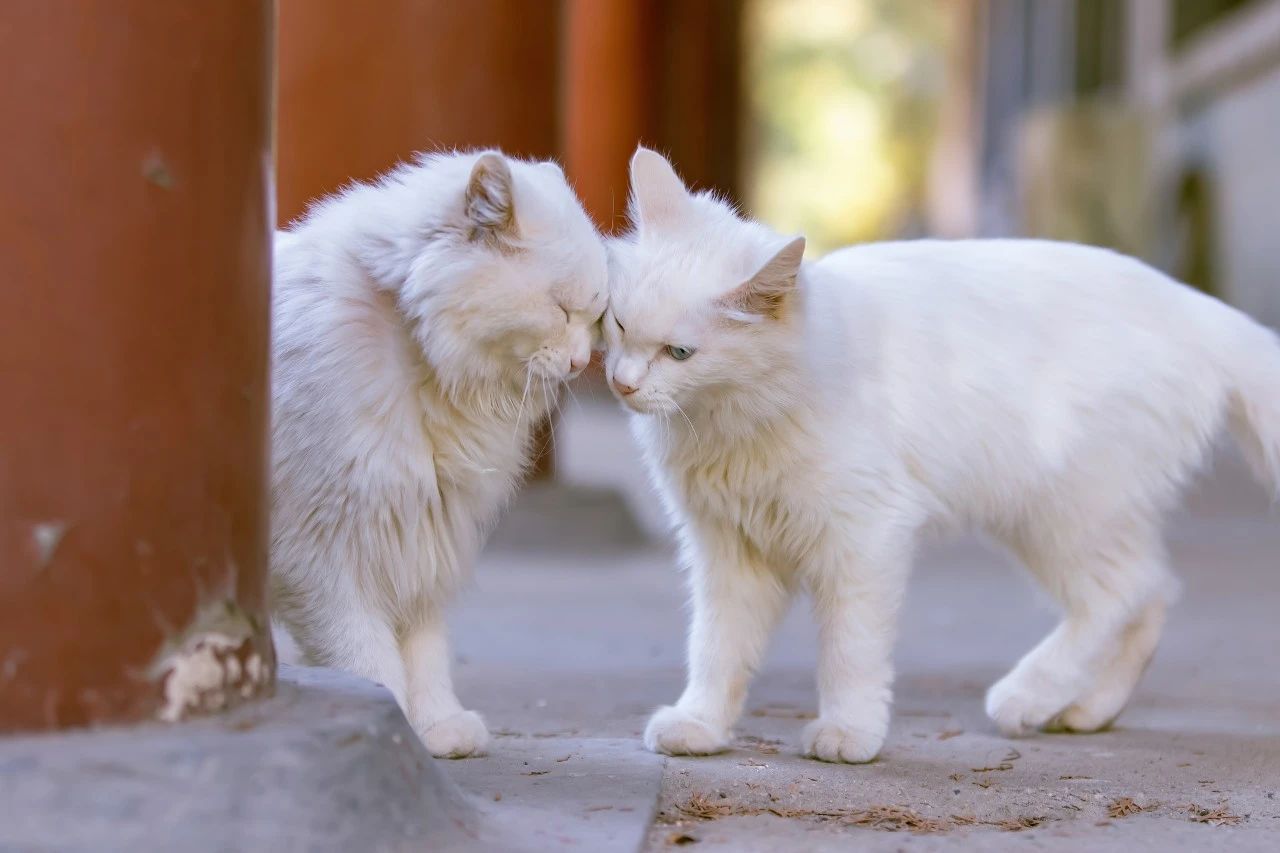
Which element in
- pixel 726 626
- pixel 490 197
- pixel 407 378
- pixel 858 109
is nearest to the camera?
pixel 490 197

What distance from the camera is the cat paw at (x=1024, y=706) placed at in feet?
11.0

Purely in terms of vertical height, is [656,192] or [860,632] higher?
[656,192]

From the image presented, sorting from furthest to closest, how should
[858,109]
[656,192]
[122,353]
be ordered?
1. [858,109]
2. [656,192]
3. [122,353]

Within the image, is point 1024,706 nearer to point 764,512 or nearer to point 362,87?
point 764,512

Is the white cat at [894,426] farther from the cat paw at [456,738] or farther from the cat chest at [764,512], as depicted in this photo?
the cat paw at [456,738]

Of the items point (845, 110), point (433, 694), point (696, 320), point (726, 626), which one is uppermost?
point (845, 110)

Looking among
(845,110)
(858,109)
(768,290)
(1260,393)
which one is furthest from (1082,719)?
(858,109)

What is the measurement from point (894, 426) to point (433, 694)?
1112 mm

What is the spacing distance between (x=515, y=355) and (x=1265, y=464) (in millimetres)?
1819

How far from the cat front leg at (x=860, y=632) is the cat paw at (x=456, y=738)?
0.66 m

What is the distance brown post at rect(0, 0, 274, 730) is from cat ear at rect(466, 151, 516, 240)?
59 centimetres

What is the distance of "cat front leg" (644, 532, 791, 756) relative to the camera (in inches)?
126

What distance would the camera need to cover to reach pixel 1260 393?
3.43m

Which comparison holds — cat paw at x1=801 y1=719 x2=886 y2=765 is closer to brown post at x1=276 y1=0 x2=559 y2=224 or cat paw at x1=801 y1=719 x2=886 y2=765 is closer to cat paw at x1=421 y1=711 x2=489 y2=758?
cat paw at x1=421 y1=711 x2=489 y2=758
